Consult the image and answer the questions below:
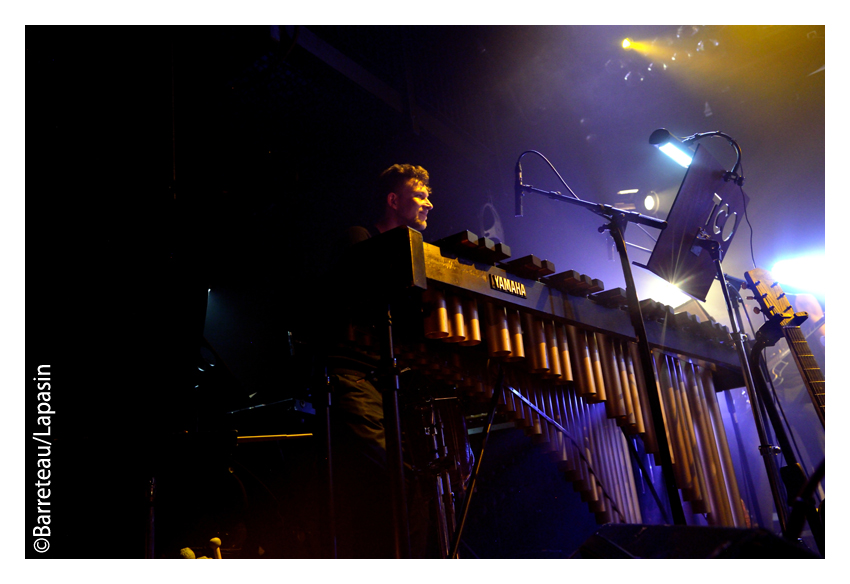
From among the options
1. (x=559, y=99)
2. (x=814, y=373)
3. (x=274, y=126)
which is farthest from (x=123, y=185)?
(x=559, y=99)

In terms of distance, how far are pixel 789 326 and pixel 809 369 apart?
0.73 ft

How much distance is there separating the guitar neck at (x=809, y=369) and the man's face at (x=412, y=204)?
1.75 metres

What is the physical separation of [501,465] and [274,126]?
2475 millimetres

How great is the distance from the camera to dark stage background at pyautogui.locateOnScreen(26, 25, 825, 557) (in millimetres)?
1567

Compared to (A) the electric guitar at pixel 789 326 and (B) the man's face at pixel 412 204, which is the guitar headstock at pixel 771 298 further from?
(B) the man's face at pixel 412 204

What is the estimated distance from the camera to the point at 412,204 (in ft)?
8.46

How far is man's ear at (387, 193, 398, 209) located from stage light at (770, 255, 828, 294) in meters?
4.16

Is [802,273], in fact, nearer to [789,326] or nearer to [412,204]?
[789,326]

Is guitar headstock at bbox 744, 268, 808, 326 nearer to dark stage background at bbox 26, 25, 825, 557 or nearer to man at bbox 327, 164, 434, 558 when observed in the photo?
A: dark stage background at bbox 26, 25, 825, 557

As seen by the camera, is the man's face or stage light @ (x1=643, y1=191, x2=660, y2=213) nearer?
the man's face

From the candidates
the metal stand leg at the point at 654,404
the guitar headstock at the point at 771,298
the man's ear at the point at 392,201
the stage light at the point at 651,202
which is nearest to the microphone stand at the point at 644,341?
the metal stand leg at the point at 654,404

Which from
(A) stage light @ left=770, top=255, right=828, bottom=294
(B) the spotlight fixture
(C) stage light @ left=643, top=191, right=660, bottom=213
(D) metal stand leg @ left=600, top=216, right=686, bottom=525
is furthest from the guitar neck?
(C) stage light @ left=643, top=191, right=660, bottom=213

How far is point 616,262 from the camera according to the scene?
5.41 metres

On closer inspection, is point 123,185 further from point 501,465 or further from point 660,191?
point 660,191
